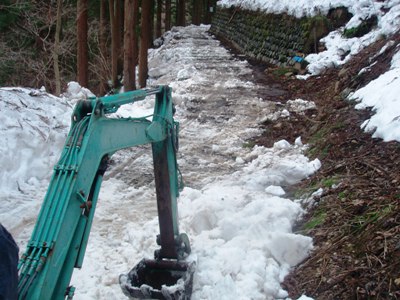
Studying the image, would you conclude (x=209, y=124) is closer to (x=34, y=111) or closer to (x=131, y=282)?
(x=34, y=111)

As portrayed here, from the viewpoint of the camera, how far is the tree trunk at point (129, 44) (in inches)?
542

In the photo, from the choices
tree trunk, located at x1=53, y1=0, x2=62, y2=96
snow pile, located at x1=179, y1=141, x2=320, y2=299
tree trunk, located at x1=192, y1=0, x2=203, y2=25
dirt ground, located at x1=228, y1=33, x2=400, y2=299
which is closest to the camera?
dirt ground, located at x1=228, y1=33, x2=400, y2=299

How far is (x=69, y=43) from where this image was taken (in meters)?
18.5

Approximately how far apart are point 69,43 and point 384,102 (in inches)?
577

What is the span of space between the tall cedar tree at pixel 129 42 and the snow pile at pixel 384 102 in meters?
7.95

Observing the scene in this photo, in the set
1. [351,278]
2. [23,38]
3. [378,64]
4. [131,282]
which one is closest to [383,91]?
[378,64]

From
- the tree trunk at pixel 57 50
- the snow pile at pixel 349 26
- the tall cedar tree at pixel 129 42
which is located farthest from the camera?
the tree trunk at pixel 57 50

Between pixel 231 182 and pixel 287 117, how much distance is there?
11.7 feet

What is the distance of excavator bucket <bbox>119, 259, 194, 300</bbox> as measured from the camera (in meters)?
3.69

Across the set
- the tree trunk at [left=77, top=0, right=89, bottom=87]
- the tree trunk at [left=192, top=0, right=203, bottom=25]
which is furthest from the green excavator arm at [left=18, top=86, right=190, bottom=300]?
the tree trunk at [left=192, top=0, right=203, bottom=25]

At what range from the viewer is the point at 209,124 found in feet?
33.4

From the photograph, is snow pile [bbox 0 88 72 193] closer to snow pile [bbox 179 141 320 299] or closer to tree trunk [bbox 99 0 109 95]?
snow pile [bbox 179 141 320 299]

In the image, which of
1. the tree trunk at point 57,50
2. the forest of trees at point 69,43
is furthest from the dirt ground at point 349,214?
the tree trunk at point 57,50

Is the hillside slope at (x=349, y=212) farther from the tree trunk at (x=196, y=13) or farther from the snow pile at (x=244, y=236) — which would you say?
the tree trunk at (x=196, y=13)
